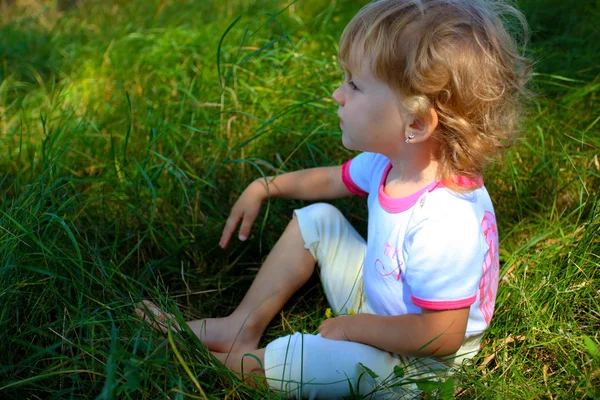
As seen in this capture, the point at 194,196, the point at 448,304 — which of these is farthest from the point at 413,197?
the point at 194,196

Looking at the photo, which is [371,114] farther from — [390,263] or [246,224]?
[246,224]

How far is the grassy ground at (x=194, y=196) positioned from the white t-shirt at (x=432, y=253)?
18cm

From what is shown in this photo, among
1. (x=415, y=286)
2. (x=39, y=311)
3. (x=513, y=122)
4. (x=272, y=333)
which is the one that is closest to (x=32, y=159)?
(x=39, y=311)

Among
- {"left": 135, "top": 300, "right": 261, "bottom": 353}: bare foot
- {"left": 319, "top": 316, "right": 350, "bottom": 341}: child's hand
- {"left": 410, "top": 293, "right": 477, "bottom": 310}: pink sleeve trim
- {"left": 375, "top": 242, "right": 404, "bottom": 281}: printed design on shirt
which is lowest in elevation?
{"left": 135, "top": 300, "right": 261, "bottom": 353}: bare foot

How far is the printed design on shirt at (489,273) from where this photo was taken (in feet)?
4.97

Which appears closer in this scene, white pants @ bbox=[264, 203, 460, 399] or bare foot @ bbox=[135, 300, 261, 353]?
white pants @ bbox=[264, 203, 460, 399]

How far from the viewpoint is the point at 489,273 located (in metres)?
1.54

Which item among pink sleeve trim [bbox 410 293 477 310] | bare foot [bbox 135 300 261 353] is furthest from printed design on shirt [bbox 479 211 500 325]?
bare foot [bbox 135 300 261 353]

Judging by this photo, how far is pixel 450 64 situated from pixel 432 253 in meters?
0.43

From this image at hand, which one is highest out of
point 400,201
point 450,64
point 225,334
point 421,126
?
point 450,64

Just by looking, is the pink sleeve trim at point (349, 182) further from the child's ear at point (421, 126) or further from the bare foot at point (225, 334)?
the bare foot at point (225, 334)

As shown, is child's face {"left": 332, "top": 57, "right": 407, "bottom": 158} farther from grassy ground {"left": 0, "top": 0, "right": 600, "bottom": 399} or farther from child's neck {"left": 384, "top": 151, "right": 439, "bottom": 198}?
grassy ground {"left": 0, "top": 0, "right": 600, "bottom": 399}

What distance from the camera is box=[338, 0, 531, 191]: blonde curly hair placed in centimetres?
140

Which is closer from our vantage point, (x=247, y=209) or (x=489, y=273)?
(x=489, y=273)
